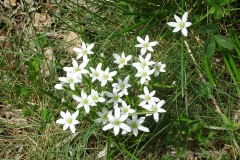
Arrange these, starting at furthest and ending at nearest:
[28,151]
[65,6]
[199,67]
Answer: [65,6] < [28,151] < [199,67]

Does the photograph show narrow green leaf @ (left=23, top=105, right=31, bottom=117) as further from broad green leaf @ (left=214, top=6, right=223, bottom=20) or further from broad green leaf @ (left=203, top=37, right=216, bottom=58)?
broad green leaf @ (left=214, top=6, right=223, bottom=20)

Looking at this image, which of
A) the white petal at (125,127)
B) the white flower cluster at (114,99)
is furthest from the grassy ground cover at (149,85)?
the white petal at (125,127)

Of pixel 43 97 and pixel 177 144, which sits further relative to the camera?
pixel 43 97

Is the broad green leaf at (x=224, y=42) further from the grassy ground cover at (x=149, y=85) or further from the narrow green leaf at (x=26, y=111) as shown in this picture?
the narrow green leaf at (x=26, y=111)

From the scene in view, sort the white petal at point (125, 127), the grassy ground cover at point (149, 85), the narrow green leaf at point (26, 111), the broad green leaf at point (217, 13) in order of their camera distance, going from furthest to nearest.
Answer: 1. the narrow green leaf at point (26, 111)
2. the grassy ground cover at point (149, 85)
3. the broad green leaf at point (217, 13)
4. the white petal at point (125, 127)

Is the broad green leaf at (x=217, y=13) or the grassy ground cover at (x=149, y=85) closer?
the broad green leaf at (x=217, y=13)

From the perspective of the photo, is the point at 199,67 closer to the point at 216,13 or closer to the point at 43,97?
the point at 216,13

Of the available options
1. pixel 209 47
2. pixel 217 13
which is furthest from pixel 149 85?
pixel 217 13

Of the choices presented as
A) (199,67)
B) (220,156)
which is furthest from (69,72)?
(220,156)

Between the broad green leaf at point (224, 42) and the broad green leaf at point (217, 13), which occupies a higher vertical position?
the broad green leaf at point (217, 13)
